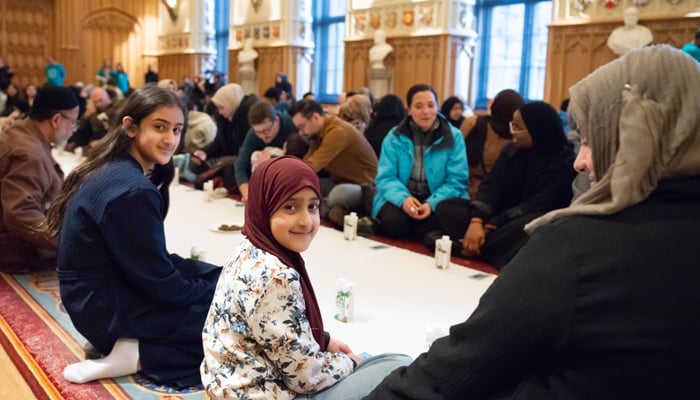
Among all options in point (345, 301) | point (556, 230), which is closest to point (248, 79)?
point (345, 301)

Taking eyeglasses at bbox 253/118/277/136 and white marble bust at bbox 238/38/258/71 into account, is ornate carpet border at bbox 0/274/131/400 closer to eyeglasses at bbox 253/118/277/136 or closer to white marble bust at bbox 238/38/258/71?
eyeglasses at bbox 253/118/277/136

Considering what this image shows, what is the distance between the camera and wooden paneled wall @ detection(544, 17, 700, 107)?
9.05 meters

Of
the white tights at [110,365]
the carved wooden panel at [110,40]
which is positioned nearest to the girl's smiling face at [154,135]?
the white tights at [110,365]

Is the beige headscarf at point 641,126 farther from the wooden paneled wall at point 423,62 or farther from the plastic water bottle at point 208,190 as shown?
the wooden paneled wall at point 423,62

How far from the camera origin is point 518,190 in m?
4.39

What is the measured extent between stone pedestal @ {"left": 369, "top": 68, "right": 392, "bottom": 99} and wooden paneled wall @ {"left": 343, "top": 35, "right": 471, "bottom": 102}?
0.15m

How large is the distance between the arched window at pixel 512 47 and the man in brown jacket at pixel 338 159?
5.71 metres

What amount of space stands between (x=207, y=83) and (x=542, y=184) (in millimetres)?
10545

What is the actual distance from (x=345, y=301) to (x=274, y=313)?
147cm

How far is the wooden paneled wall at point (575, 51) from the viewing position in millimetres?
9047

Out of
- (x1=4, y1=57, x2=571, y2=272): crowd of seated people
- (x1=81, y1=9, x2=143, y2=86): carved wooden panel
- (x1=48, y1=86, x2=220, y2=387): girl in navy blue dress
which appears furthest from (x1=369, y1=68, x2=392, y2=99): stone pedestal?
(x1=81, y1=9, x2=143, y2=86): carved wooden panel

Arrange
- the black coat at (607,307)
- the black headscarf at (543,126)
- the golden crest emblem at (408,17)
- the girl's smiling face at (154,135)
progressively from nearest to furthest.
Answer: the black coat at (607,307) → the girl's smiling face at (154,135) → the black headscarf at (543,126) → the golden crest emblem at (408,17)

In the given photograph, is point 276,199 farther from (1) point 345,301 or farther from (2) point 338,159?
(2) point 338,159

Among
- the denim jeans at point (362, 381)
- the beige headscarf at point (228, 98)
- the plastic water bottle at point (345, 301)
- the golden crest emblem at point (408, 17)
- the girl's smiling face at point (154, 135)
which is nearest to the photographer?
the denim jeans at point (362, 381)
